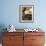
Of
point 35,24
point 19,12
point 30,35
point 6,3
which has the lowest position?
→ point 30,35

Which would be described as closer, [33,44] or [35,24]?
[33,44]

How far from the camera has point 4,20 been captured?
14.2 ft

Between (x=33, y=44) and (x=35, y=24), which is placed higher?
(x=35, y=24)

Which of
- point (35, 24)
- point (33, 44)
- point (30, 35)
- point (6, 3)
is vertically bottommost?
point (33, 44)

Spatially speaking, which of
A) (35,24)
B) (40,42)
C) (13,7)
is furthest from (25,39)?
(13,7)

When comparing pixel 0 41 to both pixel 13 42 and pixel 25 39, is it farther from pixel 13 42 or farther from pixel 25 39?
pixel 25 39

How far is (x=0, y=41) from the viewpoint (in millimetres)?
4223

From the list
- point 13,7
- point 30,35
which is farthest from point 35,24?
point 13,7

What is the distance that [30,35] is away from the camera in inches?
151

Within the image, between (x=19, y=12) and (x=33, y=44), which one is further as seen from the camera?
(x=19, y=12)

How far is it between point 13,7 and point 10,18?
0.37 meters

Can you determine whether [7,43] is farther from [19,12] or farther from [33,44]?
[19,12]

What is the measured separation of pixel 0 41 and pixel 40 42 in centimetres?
127

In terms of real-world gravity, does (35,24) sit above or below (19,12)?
below
